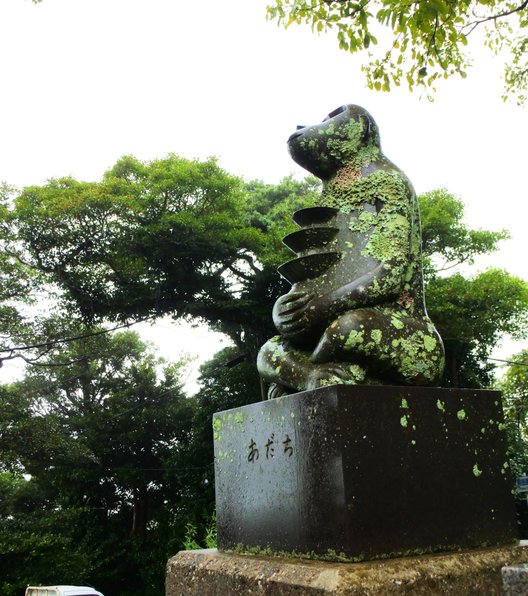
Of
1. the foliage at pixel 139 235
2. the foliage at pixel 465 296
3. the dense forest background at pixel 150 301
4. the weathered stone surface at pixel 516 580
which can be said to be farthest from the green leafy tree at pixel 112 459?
the weathered stone surface at pixel 516 580

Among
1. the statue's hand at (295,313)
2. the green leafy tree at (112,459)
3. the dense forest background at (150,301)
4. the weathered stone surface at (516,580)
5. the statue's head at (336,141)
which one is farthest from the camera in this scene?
the green leafy tree at (112,459)

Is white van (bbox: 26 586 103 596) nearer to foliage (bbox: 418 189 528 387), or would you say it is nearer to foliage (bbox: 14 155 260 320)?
foliage (bbox: 14 155 260 320)

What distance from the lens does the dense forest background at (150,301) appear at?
486 inches

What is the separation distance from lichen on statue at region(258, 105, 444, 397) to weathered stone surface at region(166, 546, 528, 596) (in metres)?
0.63

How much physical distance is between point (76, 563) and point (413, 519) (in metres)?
12.6

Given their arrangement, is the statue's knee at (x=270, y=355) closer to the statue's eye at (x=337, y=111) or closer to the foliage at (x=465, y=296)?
the statue's eye at (x=337, y=111)

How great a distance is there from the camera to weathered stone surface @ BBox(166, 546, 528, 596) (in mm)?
1615

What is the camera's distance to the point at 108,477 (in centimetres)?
1780

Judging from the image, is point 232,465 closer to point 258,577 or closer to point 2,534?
point 258,577

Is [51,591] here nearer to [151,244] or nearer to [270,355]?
[151,244]

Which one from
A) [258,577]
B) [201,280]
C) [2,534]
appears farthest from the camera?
[201,280]

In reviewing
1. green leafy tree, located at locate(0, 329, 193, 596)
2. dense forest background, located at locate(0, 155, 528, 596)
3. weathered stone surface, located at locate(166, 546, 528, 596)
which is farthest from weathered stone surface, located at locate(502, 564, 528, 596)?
green leafy tree, located at locate(0, 329, 193, 596)

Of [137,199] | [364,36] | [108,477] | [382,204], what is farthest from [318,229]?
[108,477]

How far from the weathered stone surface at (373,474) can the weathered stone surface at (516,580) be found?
0.46 meters
